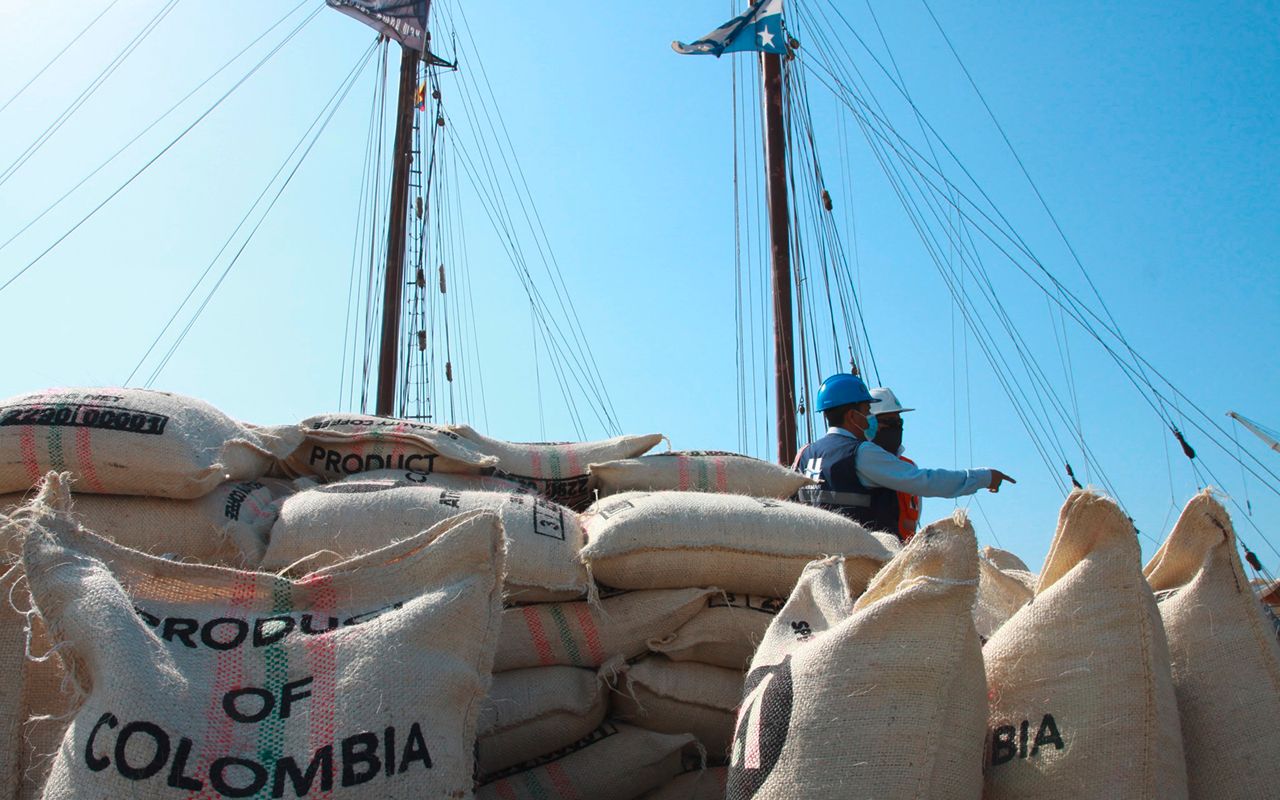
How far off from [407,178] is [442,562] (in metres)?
14.6

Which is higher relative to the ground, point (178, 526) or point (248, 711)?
point (178, 526)

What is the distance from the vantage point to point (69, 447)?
2277 mm

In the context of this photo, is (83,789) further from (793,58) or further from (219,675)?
(793,58)

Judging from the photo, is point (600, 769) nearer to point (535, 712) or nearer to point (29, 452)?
point (535, 712)

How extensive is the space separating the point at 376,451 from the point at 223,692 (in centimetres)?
150

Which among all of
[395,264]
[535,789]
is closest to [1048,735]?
[535,789]

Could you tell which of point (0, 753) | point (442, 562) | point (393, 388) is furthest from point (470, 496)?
point (393, 388)

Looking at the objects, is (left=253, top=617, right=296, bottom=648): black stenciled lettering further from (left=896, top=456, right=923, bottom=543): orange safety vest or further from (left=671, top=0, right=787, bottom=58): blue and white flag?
(left=671, top=0, right=787, bottom=58): blue and white flag

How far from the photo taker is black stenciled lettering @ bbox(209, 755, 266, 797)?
1309mm

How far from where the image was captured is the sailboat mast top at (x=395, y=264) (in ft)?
47.5

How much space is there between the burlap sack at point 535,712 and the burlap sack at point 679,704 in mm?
94

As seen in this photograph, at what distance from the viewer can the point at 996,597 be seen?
209 cm

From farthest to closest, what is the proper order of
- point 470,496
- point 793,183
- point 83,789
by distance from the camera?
point 793,183, point 470,496, point 83,789

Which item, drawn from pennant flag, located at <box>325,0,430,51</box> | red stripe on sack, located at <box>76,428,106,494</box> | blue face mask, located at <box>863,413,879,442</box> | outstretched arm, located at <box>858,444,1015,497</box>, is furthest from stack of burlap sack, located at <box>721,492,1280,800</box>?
pennant flag, located at <box>325,0,430,51</box>
